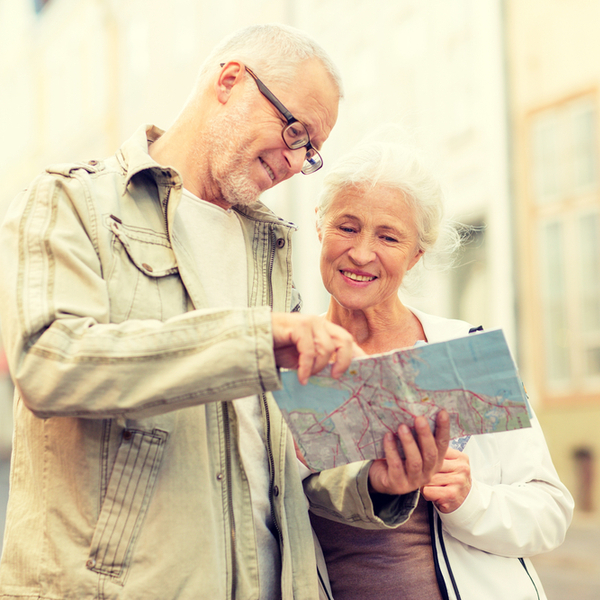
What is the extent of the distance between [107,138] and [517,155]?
10.4 metres

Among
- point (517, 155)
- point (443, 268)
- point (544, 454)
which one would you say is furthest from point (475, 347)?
point (517, 155)

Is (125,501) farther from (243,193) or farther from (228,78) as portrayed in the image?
(228,78)

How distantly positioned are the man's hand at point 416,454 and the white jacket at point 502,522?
33cm

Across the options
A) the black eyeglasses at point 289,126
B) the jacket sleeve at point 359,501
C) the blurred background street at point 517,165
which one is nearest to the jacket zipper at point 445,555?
the jacket sleeve at point 359,501

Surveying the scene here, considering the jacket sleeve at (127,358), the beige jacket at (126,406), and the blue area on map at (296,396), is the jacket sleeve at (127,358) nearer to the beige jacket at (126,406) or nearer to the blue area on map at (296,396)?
the beige jacket at (126,406)

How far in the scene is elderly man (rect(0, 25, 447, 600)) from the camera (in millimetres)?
1432

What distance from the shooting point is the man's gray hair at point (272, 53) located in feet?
7.06

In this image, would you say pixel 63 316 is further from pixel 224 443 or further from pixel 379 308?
pixel 379 308

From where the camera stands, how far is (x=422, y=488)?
214cm

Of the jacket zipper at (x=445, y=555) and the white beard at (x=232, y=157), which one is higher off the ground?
the white beard at (x=232, y=157)

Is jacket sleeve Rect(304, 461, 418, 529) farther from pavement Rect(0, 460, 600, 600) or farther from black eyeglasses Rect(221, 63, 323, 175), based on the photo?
pavement Rect(0, 460, 600, 600)

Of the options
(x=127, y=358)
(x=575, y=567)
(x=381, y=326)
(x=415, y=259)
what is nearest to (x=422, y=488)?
(x=381, y=326)

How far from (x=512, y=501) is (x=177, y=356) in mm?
1213

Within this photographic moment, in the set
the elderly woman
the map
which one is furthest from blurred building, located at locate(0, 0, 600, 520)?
the map
